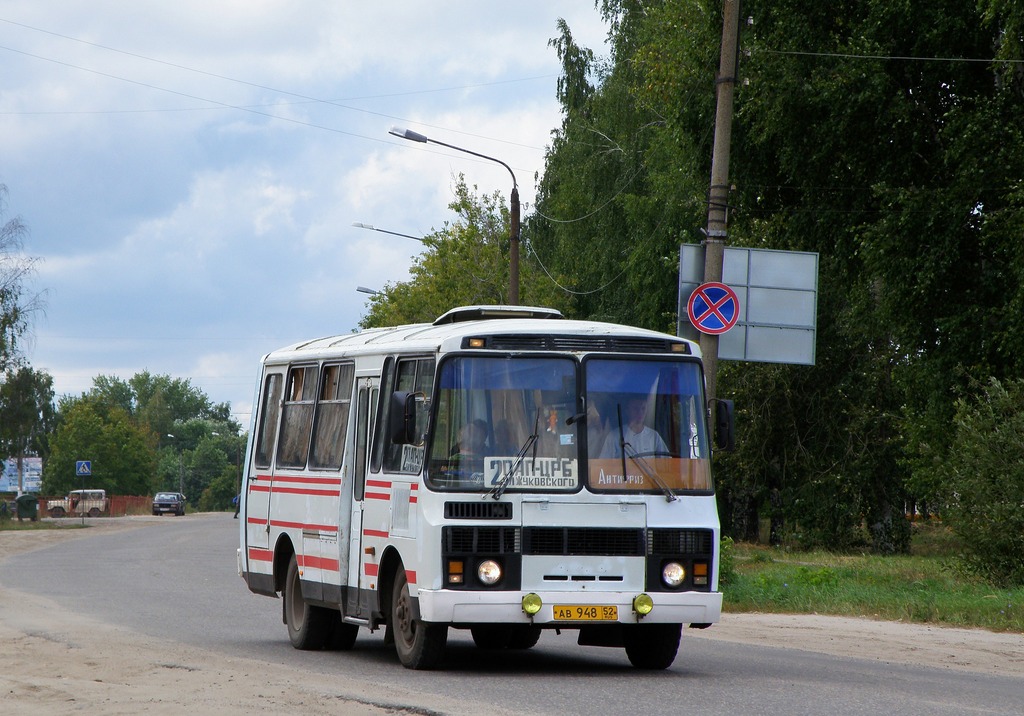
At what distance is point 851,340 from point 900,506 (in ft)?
16.3

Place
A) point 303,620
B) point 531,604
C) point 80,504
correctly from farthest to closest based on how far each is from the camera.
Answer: point 80,504
point 303,620
point 531,604

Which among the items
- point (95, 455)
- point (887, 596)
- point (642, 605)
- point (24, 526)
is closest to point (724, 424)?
point (642, 605)

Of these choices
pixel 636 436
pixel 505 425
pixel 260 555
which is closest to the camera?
pixel 505 425

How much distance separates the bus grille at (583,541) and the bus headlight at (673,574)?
0.26m

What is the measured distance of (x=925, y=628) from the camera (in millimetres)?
18531

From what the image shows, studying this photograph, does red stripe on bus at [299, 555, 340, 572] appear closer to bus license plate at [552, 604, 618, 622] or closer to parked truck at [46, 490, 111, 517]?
bus license plate at [552, 604, 618, 622]

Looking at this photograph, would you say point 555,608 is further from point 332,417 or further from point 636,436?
point 332,417

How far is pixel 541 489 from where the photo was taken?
12.9 meters

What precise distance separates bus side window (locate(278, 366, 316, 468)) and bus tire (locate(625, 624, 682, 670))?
4.02m

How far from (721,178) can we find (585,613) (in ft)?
33.4

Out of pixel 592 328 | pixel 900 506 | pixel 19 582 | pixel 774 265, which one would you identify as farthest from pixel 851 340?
pixel 592 328

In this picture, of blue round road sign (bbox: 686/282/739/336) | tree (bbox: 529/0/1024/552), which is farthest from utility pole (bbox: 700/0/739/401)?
tree (bbox: 529/0/1024/552)

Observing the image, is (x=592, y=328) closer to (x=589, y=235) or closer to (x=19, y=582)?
(x=19, y=582)

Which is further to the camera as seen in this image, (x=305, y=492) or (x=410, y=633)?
(x=305, y=492)
